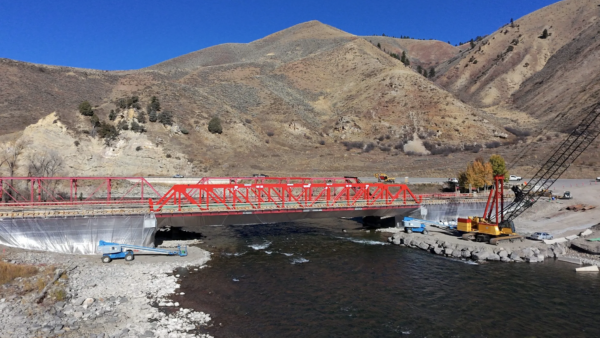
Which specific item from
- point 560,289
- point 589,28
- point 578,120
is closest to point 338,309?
point 560,289

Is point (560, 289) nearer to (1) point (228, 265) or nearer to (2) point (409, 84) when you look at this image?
(1) point (228, 265)

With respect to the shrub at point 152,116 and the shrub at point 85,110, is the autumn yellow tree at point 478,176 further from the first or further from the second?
the shrub at point 85,110

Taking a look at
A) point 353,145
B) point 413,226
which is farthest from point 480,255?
point 353,145

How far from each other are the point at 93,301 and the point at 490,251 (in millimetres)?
36943

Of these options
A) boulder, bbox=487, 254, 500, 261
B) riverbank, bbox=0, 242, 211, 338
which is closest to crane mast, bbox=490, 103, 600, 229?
boulder, bbox=487, 254, 500, 261

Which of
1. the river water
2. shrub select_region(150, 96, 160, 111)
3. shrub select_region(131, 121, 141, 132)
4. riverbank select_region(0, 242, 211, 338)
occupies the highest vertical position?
shrub select_region(150, 96, 160, 111)

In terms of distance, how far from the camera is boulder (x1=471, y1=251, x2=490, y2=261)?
1511 inches

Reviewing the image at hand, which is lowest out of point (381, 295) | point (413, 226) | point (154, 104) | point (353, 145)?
point (381, 295)

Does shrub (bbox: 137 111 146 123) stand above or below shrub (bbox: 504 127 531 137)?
below

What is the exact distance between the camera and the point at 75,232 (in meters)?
35.8

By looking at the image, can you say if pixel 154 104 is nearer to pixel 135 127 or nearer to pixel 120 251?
pixel 135 127

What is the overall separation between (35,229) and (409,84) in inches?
4973

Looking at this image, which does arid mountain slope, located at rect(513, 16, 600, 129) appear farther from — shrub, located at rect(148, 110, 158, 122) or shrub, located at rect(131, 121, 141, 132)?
shrub, located at rect(131, 121, 141, 132)

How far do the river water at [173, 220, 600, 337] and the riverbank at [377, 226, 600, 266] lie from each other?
1.45 m
